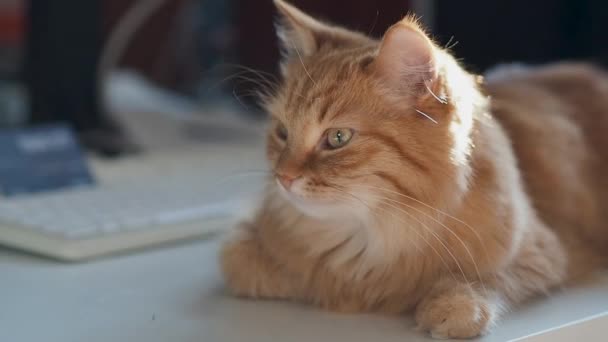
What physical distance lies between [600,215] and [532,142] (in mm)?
176

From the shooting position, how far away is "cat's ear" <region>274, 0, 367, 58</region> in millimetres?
1103

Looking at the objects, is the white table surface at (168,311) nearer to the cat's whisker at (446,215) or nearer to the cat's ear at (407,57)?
the cat's whisker at (446,215)

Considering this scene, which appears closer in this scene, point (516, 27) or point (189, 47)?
point (516, 27)

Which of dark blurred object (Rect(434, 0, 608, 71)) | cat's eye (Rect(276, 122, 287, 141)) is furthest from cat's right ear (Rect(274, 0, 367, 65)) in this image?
dark blurred object (Rect(434, 0, 608, 71))

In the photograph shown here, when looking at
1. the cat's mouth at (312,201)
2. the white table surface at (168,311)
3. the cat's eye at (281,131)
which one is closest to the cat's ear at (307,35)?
the cat's eye at (281,131)

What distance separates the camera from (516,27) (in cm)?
177

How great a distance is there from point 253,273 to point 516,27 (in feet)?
3.26

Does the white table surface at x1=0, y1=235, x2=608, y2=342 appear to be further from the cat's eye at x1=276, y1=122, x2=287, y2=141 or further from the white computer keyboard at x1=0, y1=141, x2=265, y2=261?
the cat's eye at x1=276, y1=122, x2=287, y2=141

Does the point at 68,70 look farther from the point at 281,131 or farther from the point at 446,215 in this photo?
the point at 446,215

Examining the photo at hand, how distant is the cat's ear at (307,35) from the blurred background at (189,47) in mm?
139

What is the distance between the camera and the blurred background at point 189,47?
1.75 meters

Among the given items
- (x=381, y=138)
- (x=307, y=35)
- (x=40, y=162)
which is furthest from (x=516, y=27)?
(x=40, y=162)

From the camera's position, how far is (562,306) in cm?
101

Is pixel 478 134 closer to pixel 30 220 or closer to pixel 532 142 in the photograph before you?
pixel 532 142
